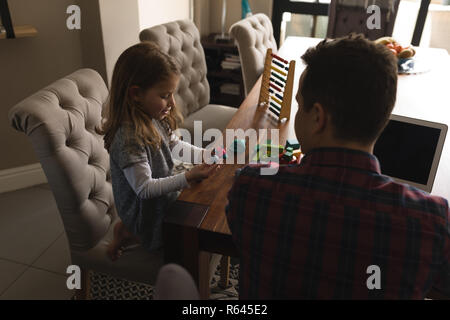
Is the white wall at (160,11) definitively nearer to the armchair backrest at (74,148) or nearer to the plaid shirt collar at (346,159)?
the armchair backrest at (74,148)

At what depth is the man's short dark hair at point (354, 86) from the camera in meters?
0.73

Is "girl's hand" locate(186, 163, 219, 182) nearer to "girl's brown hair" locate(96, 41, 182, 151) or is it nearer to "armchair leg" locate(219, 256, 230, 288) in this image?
"girl's brown hair" locate(96, 41, 182, 151)

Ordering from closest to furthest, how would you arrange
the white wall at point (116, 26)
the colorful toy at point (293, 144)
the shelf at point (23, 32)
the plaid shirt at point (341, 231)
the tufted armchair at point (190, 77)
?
1. the plaid shirt at point (341, 231)
2. the colorful toy at point (293, 144)
3. the shelf at point (23, 32)
4. the tufted armchair at point (190, 77)
5. the white wall at point (116, 26)

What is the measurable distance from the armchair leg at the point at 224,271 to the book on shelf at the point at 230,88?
2.20 metres

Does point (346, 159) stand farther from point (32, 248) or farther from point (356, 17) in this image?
point (356, 17)

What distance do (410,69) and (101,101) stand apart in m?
→ 1.82

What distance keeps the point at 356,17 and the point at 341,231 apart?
2986 millimetres

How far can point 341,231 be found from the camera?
701 mm

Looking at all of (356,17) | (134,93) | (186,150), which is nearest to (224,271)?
(186,150)

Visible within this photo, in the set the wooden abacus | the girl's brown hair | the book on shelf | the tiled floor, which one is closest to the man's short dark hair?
→ the girl's brown hair

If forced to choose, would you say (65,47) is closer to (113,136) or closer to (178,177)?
(113,136)

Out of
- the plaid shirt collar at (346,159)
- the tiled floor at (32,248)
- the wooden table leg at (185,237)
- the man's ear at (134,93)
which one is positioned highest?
the plaid shirt collar at (346,159)

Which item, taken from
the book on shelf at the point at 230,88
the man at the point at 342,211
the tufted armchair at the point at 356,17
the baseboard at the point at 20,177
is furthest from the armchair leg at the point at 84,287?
the tufted armchair at the point at 356,17

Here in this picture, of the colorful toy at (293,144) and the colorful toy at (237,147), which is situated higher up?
the colorful toy at (293,144)
